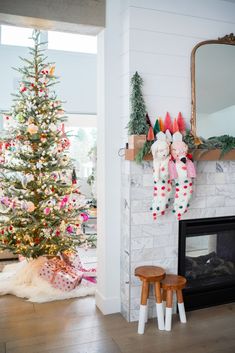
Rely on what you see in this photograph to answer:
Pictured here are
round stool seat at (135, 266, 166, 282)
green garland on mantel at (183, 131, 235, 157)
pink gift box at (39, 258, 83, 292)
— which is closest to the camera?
round stool seat at (135, 266, 166, 282)

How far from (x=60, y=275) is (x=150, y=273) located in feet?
3.65

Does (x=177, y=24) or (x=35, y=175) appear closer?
(x=177, y=24)

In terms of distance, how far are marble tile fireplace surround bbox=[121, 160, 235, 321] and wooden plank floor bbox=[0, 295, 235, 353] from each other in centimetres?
23

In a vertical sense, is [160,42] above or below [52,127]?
above

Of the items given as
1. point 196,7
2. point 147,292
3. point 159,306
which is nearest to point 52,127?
point 196,7

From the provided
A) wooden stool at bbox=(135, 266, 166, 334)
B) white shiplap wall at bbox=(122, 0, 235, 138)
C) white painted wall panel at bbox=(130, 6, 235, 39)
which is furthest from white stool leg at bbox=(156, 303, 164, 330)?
white painted wall panel at bbox=(130, 6, 235, 39)

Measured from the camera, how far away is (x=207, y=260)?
9.64 feet

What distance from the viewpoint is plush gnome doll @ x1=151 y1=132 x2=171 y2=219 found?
2.40 m

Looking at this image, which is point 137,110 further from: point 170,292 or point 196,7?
point 170,292

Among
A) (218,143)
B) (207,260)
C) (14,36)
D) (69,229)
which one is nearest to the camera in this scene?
(218,143)

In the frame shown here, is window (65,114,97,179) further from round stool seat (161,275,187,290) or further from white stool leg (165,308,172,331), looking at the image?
white stool leg (165,308,172,331)

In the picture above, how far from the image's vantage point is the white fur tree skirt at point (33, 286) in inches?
119

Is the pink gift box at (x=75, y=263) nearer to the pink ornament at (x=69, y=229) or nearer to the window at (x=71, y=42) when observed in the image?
the pink ornament at (x=69, y=229)

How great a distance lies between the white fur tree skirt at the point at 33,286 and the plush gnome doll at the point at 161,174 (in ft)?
3.83
